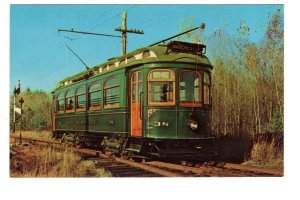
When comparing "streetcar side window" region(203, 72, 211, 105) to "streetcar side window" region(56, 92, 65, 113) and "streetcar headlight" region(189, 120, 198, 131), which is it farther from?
"streetcar side window" region(56, 92, 65, 113)

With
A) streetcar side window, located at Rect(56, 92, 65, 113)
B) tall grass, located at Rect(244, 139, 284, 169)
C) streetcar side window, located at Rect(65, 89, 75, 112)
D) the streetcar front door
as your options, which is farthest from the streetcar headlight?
streetcar side window, located at Rect(56, 92, 65, 113)

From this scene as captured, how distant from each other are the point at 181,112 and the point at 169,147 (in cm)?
103

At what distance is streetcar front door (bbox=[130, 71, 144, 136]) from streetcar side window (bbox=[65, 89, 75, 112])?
5766mm

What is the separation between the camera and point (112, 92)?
12570mm

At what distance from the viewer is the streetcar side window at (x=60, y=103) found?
59.7 feet

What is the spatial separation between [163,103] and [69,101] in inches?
295

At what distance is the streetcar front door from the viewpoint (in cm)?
1116

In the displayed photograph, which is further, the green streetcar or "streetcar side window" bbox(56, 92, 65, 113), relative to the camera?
"streetcar side window" bbox(56, 92, 65, 113)

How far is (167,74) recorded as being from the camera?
35.7 ft

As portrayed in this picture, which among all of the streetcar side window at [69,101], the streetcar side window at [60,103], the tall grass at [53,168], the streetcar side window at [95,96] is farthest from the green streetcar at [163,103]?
the streetcar side window at [60,103]

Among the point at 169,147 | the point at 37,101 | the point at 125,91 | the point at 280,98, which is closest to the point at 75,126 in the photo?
the point at 125,91

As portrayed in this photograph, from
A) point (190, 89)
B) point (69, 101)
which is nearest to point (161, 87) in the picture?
point (190, 89)

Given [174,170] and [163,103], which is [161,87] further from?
[174,170]
